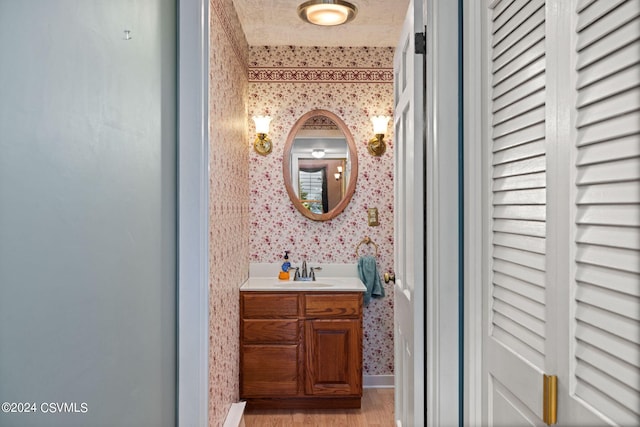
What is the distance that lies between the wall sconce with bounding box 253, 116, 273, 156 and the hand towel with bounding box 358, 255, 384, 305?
1.10 meters

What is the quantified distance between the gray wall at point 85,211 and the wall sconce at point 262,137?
229cm

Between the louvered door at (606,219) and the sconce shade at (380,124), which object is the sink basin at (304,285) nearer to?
the sconce shade at (380,124)

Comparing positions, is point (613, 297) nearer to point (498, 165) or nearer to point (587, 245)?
point (587, 245)

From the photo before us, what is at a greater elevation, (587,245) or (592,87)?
(592,87)

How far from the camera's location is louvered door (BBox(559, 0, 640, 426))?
2.52ft

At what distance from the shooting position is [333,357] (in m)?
3.33

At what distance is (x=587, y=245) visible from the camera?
90 centimetres

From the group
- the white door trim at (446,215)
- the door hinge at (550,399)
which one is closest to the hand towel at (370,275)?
the white door trim at (446,215)

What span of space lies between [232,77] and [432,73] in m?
1.77

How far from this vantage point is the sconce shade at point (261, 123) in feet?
12.3

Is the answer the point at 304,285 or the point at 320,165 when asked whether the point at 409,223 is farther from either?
the point at 320,165

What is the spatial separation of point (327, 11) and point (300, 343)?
→ 206 cm

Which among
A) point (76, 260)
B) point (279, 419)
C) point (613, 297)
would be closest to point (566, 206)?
point (613, 297)

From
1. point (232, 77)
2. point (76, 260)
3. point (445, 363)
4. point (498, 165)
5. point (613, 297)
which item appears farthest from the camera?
point (232, 77)
